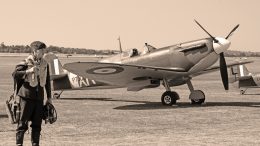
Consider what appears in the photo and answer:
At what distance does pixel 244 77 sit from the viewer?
20.9 metres

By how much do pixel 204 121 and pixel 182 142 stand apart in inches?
131

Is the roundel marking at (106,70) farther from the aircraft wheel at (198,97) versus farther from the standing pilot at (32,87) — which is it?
the standing pilot at (32,87)

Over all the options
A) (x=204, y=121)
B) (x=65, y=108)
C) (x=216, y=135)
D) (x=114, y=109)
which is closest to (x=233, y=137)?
(x=216, y=135)

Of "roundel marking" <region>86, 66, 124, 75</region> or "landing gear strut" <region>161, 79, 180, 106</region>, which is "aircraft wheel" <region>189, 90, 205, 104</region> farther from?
"roundel marking" <region>86, 66, 124, 75</region>

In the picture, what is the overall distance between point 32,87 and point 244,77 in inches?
603

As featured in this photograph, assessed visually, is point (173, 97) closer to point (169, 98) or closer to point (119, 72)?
point (169, 98)

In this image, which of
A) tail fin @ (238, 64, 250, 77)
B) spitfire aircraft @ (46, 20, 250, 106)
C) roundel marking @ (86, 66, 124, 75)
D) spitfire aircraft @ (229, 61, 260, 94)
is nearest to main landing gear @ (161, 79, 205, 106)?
spitfire aircraft @ (46, 20, 250, 106)

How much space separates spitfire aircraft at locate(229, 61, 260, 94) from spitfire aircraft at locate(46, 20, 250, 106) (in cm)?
476

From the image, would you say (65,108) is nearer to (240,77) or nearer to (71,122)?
(71,122)

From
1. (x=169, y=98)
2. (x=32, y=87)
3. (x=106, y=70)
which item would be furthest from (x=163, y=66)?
(x=32, y=87)

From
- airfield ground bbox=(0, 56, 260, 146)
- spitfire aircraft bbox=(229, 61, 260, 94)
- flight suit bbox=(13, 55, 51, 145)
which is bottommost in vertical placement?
airfield ground bbox=(0, 56, 260, 146)

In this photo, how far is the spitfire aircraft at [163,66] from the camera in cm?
1555

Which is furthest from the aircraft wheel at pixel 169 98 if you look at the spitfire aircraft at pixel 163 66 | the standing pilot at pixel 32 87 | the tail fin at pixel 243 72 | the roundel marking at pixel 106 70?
the standing pilot at pixel 32 87

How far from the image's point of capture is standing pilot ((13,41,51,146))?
7.01 meters
